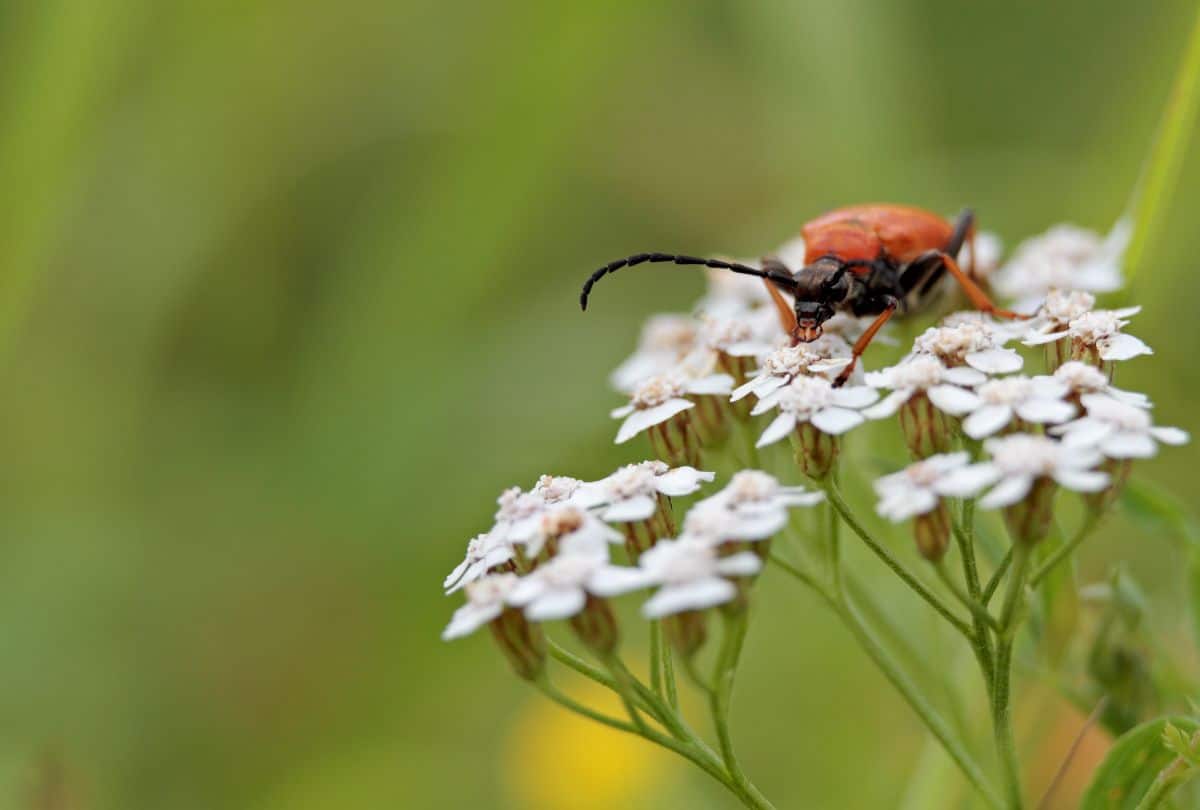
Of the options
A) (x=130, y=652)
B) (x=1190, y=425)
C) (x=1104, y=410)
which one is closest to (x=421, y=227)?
(x=130, y=652)

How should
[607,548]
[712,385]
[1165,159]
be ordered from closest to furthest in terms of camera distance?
[607,548] → [712,385] → [1165,159]

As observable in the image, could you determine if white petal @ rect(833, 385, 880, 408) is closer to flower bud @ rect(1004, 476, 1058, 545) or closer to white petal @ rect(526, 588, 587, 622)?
flower bud @ rect(1004, 476, 1058, 545)

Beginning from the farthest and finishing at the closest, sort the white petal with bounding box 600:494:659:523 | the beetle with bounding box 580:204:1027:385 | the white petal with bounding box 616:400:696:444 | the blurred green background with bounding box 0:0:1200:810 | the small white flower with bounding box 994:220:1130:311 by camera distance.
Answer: the blurred green background with bounding box 0:0:1200:810
the small white flower with bounding box 994:220:1130:311
the beetle with bounding box 580:204:1027:385
the white petal with bounding box 616:400:696:444
the white petal with bounding box 600:494:659:523

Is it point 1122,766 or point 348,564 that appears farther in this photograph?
point 348,564

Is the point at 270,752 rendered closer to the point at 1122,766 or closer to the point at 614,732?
→ the point at 614,732

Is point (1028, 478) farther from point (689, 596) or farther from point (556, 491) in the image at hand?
point (556, 491)

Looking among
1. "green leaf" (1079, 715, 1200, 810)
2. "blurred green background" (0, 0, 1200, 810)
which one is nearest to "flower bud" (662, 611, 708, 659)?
"green leaf" (1079, 715, 1200, 810)

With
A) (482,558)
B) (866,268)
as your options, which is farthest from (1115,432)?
(482,558)
